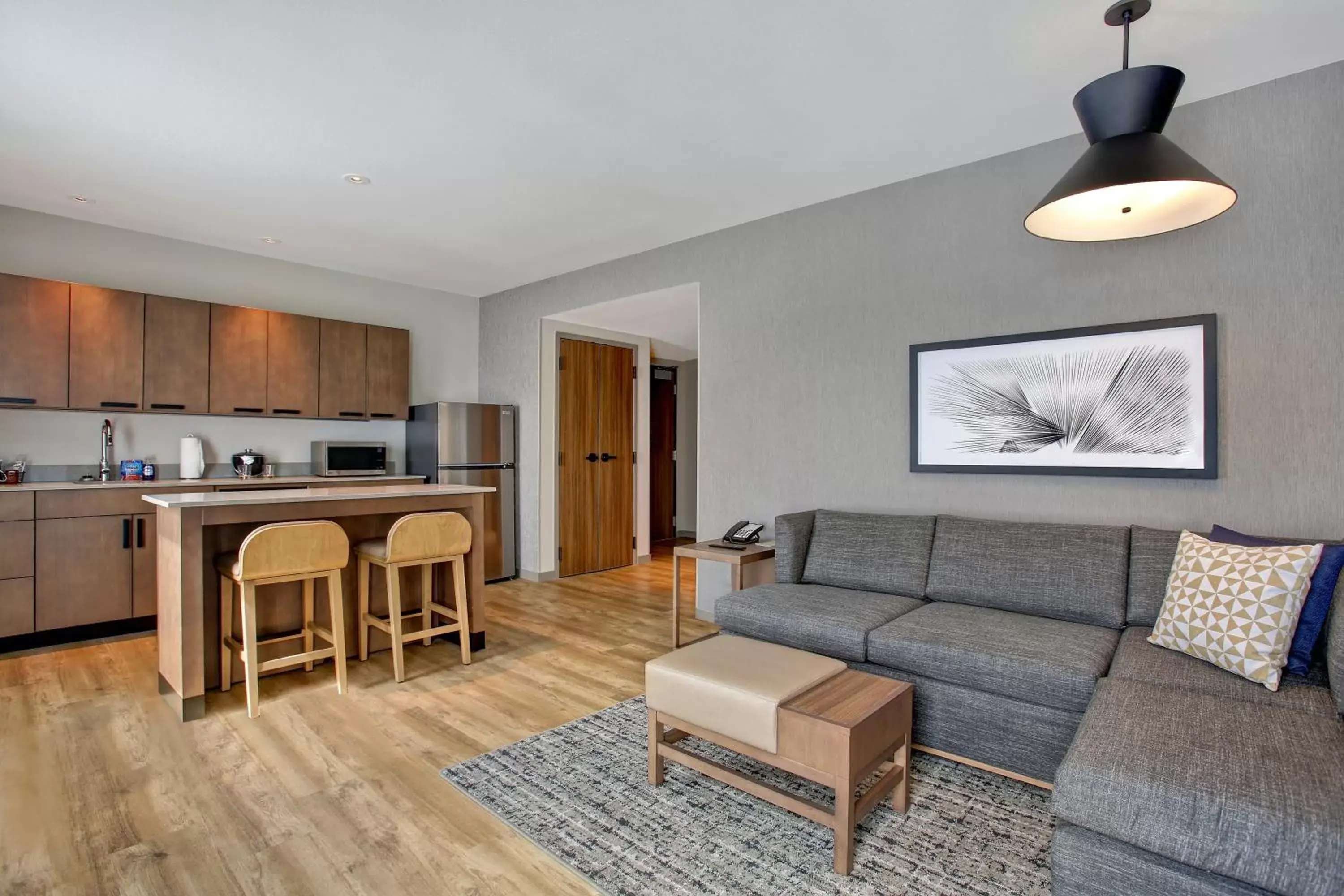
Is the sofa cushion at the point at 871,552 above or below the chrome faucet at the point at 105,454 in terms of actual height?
below

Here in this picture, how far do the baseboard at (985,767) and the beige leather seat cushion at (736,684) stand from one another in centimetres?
59

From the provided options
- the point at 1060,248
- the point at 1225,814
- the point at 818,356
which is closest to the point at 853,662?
the point at 1225,814

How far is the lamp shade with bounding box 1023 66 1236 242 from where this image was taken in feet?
5.96

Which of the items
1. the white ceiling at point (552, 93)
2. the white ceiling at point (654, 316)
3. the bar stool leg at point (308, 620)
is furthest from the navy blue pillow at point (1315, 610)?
the bar stool leg at point (308, 620)

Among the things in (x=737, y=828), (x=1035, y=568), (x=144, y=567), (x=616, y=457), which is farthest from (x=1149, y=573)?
(x=144, y=567)

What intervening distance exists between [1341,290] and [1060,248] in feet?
3.13

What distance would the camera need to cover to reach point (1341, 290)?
2402 mm

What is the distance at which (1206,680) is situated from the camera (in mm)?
1975

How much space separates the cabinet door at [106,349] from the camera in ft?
13.1

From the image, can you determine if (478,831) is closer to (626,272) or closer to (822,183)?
(822,183)

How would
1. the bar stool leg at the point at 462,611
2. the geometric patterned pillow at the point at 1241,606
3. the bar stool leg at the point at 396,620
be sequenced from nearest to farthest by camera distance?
the geometric patterned pillow at the point at 1241,606
the bar stool leg at the point at 396,620
the bar stool leg at the point at 462,611

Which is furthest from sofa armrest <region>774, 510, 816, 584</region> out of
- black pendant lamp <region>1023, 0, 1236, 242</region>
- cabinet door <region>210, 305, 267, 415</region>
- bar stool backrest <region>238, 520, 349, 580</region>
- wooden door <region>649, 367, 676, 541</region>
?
wooden door <region>649, 367, 676, 541</region>

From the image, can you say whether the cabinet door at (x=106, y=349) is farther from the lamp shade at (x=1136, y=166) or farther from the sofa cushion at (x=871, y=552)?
the lamp shade at (x=1136, y=166)

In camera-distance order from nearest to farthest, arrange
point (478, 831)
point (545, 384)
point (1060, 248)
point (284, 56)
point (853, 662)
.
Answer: point (478, 831) < point (284, 56) < point (853, 662) < point (1060, 248) < point (545, 384)
